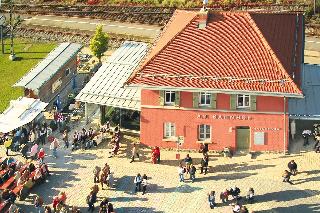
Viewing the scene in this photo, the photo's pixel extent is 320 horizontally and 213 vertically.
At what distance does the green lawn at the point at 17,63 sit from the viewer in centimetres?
5876

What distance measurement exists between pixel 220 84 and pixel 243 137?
417cm

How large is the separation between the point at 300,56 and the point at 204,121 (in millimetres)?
8642

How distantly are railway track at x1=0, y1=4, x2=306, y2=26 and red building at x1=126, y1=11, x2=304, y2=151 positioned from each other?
66.7 feet

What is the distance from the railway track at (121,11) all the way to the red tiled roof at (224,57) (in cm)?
1957

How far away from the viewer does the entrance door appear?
4903 cm

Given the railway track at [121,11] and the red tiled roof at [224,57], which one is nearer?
the red tiled roof at [224,57]

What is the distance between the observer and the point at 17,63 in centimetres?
6450

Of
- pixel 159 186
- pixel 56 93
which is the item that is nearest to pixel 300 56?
pixel 159 186

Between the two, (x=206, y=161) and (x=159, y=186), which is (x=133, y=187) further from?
(x=206, y=161)

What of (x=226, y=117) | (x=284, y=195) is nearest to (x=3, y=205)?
(x=226, y=117)

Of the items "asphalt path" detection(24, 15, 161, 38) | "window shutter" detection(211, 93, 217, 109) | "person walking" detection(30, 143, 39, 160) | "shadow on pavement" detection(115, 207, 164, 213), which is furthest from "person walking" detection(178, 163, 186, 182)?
"asphalt path" detection(24, 15, 161, 38)

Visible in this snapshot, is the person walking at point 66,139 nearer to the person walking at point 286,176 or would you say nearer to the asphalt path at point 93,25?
the person walking at point 286,176

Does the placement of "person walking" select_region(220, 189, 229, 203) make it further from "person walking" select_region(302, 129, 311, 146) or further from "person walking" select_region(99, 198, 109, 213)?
"person walking" select_region(302, 129, 311, 146)

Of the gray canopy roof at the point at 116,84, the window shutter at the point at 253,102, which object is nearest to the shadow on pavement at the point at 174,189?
the window shutter at the point at 253,102
